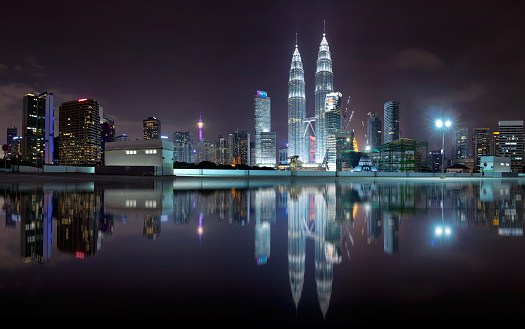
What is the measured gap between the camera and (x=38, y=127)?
163750 millimetres

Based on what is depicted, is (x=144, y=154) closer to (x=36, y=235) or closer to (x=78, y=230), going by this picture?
(x=78, y=230)

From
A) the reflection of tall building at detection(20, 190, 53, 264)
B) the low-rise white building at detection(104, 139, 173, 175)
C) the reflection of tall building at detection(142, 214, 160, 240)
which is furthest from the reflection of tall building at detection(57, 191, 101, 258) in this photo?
the low-rise white building at detection(104, 139, 173, 175)

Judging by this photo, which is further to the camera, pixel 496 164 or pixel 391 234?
pixel 496 164

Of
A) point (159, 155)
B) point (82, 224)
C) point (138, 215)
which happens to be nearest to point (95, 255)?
point (82, 224)

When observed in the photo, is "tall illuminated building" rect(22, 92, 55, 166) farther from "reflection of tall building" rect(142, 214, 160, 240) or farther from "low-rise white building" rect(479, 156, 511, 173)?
"low-rise white building" rect(479, 156, 511, 173)

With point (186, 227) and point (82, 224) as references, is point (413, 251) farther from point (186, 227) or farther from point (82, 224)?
point (82, 224)

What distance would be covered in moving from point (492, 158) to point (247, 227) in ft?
346

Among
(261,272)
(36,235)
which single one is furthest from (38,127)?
(261,272)

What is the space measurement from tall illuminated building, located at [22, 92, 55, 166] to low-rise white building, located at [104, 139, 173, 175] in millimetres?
144528

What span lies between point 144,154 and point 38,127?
168438 mm

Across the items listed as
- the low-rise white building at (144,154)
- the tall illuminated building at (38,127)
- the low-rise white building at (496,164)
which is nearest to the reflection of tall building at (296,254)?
the low-rise white building at (144,154)

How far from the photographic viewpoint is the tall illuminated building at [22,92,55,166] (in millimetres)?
154125

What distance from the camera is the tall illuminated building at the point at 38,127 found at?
15412 cm

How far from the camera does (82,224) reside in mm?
7379
